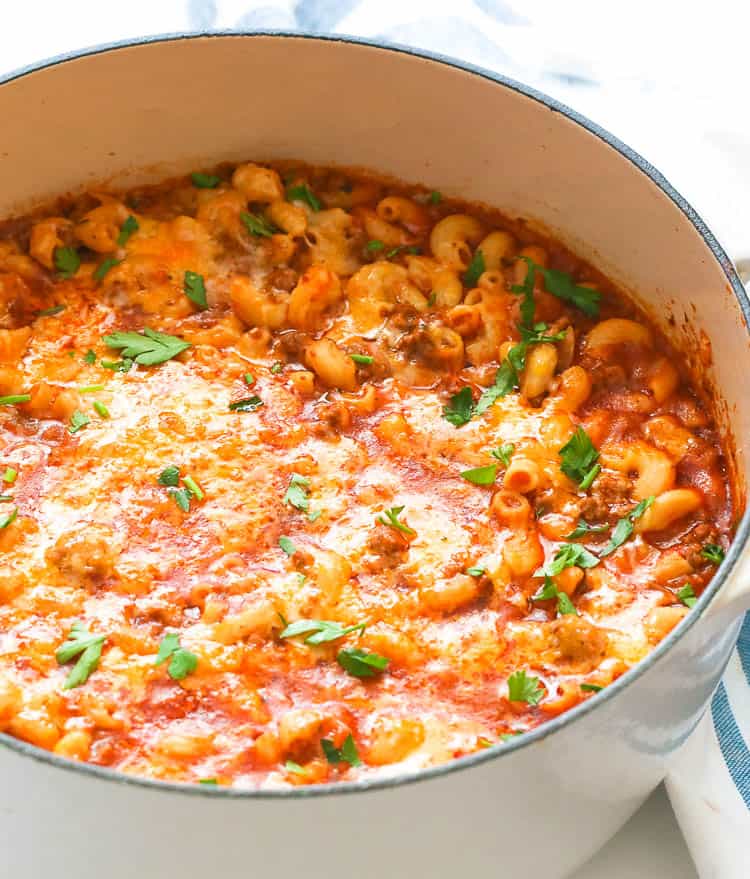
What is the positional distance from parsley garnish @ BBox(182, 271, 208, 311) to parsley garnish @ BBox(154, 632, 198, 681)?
755mm

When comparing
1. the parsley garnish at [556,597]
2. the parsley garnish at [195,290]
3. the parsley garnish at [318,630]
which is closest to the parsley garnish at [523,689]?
the parsley garnish at [556,597]

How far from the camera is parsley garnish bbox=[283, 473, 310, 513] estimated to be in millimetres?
2484

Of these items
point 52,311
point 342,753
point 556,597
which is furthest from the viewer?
point 52,311

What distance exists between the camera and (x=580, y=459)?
2.54m

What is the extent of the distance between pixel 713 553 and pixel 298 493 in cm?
72

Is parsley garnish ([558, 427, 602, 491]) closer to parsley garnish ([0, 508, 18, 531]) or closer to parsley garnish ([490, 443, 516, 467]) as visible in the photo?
parsley garnish ([490, 443, 516, 467])

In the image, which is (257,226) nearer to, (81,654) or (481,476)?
(481,476)

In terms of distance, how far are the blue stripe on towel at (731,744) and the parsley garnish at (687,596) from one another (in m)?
0.32

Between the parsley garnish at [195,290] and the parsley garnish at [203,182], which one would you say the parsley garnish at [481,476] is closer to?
the parsley garnish at [195,290]

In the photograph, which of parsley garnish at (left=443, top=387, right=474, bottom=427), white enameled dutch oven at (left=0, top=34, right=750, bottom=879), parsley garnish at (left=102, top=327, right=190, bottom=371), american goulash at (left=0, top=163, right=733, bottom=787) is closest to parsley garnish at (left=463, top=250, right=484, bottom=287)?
american goulash at (left=0, top=163, right=733, bottom=787)

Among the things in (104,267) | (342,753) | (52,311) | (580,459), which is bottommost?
(342,753)

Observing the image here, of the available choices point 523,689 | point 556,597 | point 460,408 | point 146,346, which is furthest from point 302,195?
point 523,689

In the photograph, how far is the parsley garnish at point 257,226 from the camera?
2.86 metres

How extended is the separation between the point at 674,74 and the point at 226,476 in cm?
Answer: 177
